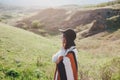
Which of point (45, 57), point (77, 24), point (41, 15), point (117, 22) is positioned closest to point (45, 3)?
point (41, 15)

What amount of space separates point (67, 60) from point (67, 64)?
0.08m

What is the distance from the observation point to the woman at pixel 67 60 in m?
6.11

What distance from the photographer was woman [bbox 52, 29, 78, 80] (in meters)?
6.11

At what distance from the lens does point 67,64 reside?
20.0 feet

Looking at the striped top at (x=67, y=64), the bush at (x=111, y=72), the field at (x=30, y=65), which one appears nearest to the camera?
the striped top at (x=67, y=64)

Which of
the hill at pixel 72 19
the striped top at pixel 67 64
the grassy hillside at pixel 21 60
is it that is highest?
the striped top at pixel 67 64

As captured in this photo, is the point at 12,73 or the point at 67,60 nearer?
the point at 67,60

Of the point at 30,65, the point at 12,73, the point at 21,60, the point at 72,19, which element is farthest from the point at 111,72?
the point at 72,19

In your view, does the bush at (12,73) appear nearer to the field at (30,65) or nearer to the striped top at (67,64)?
the field at (30,65)

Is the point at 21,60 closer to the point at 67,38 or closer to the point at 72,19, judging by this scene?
the point at 67,38

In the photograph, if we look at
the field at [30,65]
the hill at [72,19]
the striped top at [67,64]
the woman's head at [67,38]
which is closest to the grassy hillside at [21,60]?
the field at [30,65]

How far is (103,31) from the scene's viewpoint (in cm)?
3669

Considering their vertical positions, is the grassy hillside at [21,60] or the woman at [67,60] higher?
the woman at [67,60]

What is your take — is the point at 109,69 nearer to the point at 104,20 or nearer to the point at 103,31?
the point at 103,31
